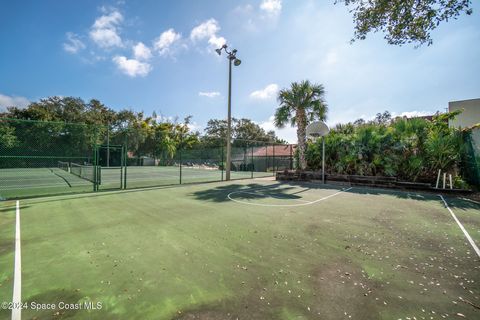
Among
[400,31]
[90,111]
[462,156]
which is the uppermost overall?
[90,111]

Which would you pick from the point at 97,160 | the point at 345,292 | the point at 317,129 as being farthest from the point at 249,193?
the point at 317,129

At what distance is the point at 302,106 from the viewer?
16.2m

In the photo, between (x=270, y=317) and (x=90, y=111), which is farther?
(x=90, y=111)

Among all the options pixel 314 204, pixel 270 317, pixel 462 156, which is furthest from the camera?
pixel 462 156

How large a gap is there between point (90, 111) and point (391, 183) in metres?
44.1

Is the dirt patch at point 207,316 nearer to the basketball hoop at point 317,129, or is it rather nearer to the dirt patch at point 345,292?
the dirt patch at point 345,292

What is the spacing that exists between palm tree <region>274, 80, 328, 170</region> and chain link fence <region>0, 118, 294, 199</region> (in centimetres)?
303

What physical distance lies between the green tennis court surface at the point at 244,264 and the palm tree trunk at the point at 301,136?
9.52 metres

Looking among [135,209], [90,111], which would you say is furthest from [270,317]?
[90,111]

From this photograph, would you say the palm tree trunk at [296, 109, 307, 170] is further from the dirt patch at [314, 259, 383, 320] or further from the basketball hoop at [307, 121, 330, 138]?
the dirt patch at [314, 259, 383, 320]

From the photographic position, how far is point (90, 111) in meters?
38.2

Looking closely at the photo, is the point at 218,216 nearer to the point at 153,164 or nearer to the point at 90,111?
the point at 153,164

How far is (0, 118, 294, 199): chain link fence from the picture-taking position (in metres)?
10.6

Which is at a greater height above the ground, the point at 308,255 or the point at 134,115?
the point at 134,115
